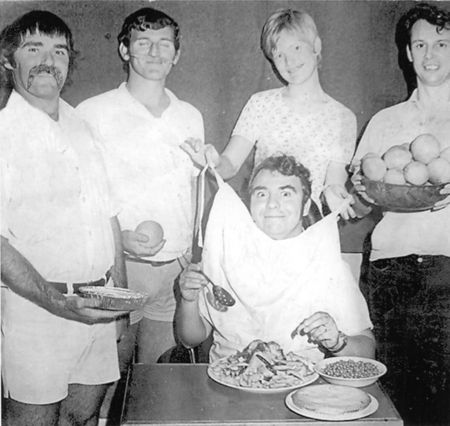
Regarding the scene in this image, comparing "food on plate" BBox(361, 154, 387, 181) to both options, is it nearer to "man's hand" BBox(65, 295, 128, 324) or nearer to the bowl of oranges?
the bowl of oranges

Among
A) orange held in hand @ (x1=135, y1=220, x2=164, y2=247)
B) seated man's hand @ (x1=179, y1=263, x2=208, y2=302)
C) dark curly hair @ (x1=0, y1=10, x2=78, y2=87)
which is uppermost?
dark curly hair @ (x1=0, y1=10, x2=78, y2=87)

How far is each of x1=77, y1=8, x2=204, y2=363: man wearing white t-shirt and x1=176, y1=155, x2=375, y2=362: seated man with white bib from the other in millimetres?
72

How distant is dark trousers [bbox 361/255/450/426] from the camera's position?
5.53 feet

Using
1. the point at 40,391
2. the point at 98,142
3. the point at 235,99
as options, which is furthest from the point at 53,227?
the point at 235,99

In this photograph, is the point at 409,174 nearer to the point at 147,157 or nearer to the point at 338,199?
the point at 338,199

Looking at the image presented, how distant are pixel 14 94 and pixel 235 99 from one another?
52 cm

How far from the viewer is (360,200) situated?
1.66 meters

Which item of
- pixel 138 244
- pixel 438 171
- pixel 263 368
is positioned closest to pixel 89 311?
pixel 138 244

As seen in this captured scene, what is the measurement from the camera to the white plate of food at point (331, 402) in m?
1.33

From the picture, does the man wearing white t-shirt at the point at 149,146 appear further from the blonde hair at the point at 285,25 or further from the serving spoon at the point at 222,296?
the blonde hair at the point at 285,25

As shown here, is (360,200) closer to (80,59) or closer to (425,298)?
(425,298)

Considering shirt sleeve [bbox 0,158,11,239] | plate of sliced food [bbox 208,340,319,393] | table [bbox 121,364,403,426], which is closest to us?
table [bbox 121,364,403,426]

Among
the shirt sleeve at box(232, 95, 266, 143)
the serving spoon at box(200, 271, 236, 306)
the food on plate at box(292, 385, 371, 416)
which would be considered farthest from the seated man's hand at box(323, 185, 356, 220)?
→ the food on plate at box(292, 385, 371, 416)

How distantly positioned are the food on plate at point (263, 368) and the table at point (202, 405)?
0.9 inches
